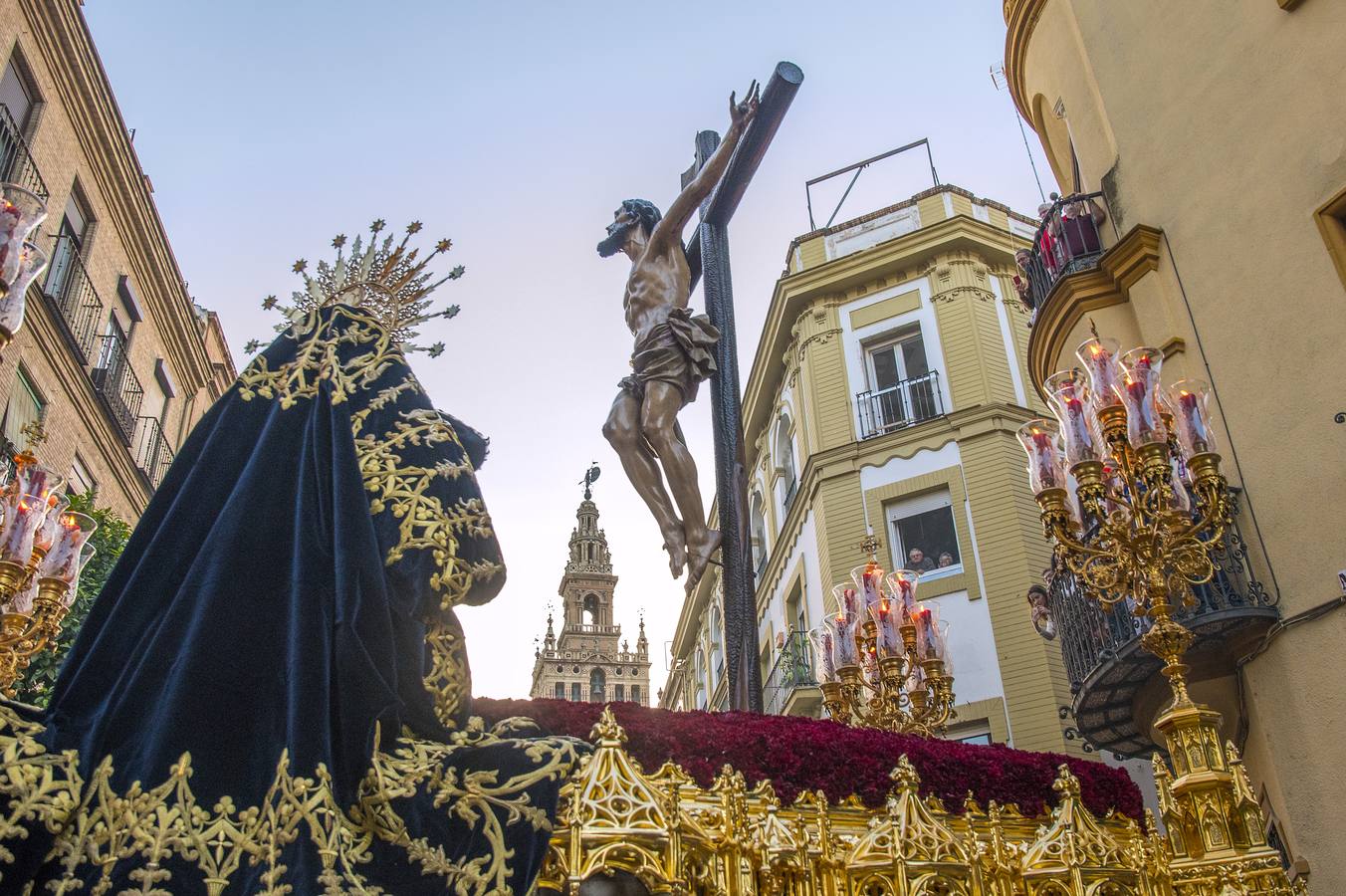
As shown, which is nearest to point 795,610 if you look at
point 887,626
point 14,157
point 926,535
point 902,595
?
point 926,535

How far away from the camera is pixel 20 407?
1455cm

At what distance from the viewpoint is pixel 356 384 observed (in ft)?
10.5

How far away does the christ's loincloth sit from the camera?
643 cm

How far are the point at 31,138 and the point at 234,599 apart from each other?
51.4 ft

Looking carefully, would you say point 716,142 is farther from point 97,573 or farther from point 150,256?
point 150,256

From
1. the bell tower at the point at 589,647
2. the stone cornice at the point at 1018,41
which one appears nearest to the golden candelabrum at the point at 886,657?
the stone cornice at the point at 1018,41

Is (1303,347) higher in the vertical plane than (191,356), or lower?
lower

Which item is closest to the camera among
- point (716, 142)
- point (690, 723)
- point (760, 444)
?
point (690, 723)

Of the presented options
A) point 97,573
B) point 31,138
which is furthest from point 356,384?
point 31,138

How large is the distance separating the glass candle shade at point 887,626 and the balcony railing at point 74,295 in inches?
490

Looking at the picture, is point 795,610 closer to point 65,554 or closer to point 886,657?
point 886,657

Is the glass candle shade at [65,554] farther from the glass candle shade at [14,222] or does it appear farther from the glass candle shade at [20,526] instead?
the glass candle shade at [14,222]

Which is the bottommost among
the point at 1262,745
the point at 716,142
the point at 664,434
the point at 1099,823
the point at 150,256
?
the point at 1099,823

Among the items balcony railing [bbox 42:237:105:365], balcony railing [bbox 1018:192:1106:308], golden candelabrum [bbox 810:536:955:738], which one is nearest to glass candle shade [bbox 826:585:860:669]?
golden candelabrum [bbox 810:536:955:738]
